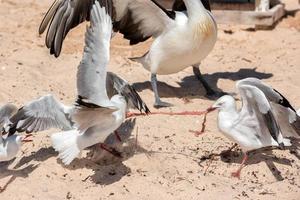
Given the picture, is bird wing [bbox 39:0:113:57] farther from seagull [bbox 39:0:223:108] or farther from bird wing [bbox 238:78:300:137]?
bird wing [bbox 238:78:300:137]

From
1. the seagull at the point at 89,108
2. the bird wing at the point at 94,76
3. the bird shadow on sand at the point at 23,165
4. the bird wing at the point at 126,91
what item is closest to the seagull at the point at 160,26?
the bird wing at the point at 126,91

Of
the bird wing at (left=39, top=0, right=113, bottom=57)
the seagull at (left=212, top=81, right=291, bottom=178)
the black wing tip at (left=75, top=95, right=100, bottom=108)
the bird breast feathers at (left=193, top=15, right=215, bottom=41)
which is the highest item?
the bird wing at (left=39, top=0, right=113, bottom=57)

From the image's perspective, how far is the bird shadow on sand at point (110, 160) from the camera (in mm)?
4801

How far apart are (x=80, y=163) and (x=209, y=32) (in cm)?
180

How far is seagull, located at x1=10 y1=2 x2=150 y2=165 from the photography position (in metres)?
4.54

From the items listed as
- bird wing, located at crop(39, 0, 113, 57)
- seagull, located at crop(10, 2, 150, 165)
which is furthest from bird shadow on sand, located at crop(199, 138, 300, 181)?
bird wing, located at crop(39, 0, 113, 57)

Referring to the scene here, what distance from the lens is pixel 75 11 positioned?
5.82m

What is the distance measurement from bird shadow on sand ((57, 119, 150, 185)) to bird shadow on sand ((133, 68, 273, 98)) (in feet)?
3.70

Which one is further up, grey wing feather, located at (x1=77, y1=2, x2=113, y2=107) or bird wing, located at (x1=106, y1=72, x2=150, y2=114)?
grey wing feather, located at (x1=77, y1=2, x2=113, y2=107)

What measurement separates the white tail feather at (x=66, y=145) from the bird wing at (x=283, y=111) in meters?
1.25

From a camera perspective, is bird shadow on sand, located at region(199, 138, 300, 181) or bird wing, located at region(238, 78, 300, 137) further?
bird shadow on sand, located at region(199, 138, 300, 181)

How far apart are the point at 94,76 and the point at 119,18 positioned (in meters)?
1.65

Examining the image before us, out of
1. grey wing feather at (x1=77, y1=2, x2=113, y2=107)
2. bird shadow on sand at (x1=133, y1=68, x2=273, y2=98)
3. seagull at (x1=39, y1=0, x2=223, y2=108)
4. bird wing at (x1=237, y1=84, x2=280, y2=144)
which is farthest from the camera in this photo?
bird shadow on sand at (x1=133, y1=68, x2=273, y2=98)

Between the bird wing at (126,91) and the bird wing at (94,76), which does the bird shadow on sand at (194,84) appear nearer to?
the bird wing at (126,91)
